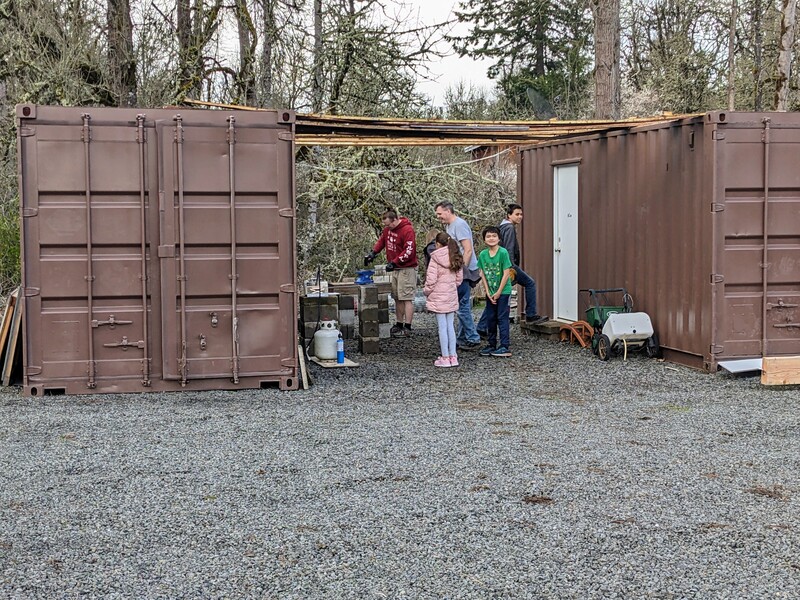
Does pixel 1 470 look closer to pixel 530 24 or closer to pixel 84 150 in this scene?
pixel 84 150

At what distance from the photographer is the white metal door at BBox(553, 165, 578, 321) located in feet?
45.1

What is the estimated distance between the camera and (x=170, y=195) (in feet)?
30.4

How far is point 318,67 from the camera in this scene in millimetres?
17031

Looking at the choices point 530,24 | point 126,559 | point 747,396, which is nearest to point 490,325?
point 747,396

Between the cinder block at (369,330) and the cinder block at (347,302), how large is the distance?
3.42 ft

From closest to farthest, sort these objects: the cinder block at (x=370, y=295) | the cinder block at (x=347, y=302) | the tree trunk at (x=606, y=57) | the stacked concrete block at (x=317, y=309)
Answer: the stacked concrete block at (x=317, y=309) < the cinder block at (x=370, y=295) < the cinder block at (x=347, y=302) < the tree trunk at (x=606, y=57)

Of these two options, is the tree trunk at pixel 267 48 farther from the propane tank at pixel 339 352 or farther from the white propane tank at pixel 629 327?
the white propane tank at pixel 629 327

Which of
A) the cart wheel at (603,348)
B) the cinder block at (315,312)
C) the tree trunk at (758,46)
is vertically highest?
the tree trunk at (758,46)

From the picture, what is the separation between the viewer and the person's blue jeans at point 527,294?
1298 centimetres

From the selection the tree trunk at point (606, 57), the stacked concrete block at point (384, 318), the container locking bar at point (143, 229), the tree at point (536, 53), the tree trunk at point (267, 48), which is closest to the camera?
the container locking bar at point (143, 229)

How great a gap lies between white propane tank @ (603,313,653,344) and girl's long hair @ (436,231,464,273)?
1968mm

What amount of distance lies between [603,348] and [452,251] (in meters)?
2.21

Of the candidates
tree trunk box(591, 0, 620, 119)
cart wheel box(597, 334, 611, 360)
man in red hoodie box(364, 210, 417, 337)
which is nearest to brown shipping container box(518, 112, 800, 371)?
cart wheel box(597, 334, 611, 360)

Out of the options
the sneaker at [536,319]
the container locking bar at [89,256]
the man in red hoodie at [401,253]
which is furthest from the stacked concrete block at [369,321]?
the container locking bar at [89,256]
